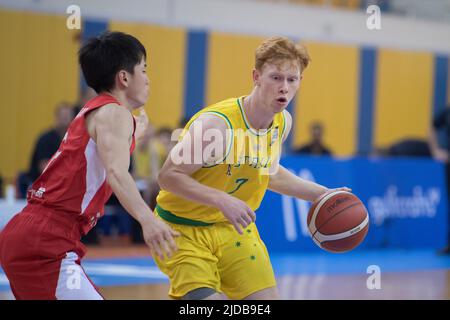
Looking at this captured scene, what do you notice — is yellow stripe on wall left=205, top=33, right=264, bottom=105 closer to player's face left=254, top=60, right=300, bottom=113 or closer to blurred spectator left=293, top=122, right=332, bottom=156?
blurred spectator left=293, top=122, right=332, bottom=156

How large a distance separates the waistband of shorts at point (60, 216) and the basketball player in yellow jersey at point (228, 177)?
0.60 metres

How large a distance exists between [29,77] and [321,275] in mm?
7065

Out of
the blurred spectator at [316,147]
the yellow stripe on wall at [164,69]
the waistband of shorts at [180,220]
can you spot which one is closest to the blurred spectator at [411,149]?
the blurred spectator at [316,147]

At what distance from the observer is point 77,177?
3633 mm

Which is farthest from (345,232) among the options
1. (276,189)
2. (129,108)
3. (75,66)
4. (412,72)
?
(412,72)

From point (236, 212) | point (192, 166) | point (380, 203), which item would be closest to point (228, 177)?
point (192, 166)

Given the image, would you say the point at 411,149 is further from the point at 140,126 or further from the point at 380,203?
the point at 140,126

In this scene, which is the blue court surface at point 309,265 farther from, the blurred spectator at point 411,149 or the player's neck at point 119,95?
the player's neck at point 119,95

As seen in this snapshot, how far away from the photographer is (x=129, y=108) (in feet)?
12.6

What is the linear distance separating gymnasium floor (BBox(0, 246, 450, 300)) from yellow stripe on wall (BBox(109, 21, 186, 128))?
14.2 ft

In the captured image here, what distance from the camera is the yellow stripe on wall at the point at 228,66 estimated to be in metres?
15.6

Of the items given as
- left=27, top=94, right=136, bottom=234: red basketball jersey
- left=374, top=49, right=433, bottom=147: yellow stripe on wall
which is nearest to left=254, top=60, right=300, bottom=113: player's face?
left=27, top=94, right=136, bottom=234: red basketball jersey

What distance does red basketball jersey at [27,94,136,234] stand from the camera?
3631 mm
